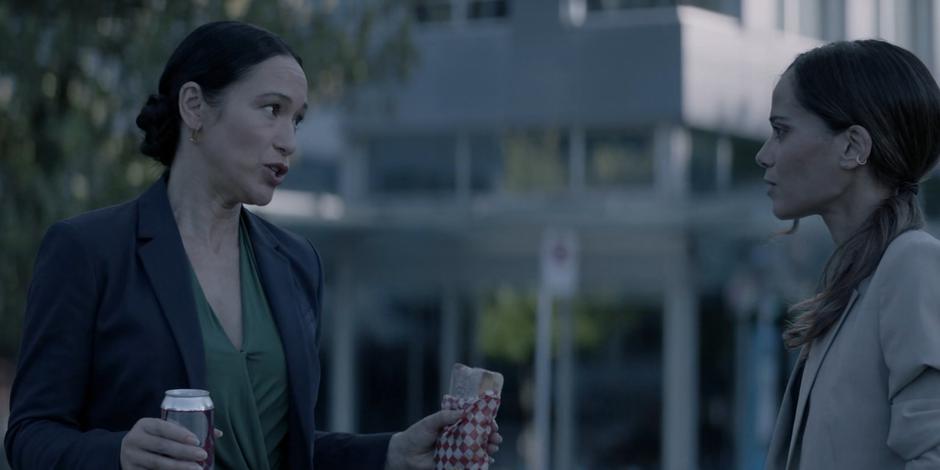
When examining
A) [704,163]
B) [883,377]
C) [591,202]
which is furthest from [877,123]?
[704,163]

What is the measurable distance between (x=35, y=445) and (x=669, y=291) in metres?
16.9

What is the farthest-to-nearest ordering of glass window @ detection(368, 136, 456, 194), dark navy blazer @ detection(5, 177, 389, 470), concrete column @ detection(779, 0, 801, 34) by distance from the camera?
glass window @ detection(368, 136, 456, 194), concrete column @ detection(779, 0, 801, 34), dark navy blazer @ detection(5, 177, 389, 470)

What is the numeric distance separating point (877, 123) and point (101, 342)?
163 centimetres

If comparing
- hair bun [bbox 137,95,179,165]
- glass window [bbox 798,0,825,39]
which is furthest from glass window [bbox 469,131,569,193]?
Answer: hair bun [bbox 137,95,179,165]

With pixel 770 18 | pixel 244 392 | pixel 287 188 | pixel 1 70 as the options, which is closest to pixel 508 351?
pixel 287 188

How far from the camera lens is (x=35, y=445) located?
10.4ft

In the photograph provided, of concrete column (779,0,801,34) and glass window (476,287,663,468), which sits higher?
concrete column (779,0,801,34)

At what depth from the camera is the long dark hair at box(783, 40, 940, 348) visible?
3199mm

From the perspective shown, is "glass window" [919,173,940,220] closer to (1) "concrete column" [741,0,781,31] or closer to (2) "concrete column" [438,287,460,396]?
(1) "concrete column" [741,0,781,31]

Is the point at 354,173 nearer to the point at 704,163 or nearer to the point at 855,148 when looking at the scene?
the point at 704,163

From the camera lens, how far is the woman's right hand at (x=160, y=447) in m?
2.92

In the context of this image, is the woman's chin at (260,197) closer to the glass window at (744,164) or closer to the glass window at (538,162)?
the glass window at (744,164)

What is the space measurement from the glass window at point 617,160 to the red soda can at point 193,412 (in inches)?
668

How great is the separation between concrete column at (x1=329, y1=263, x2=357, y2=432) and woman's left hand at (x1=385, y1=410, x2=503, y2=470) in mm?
18591
